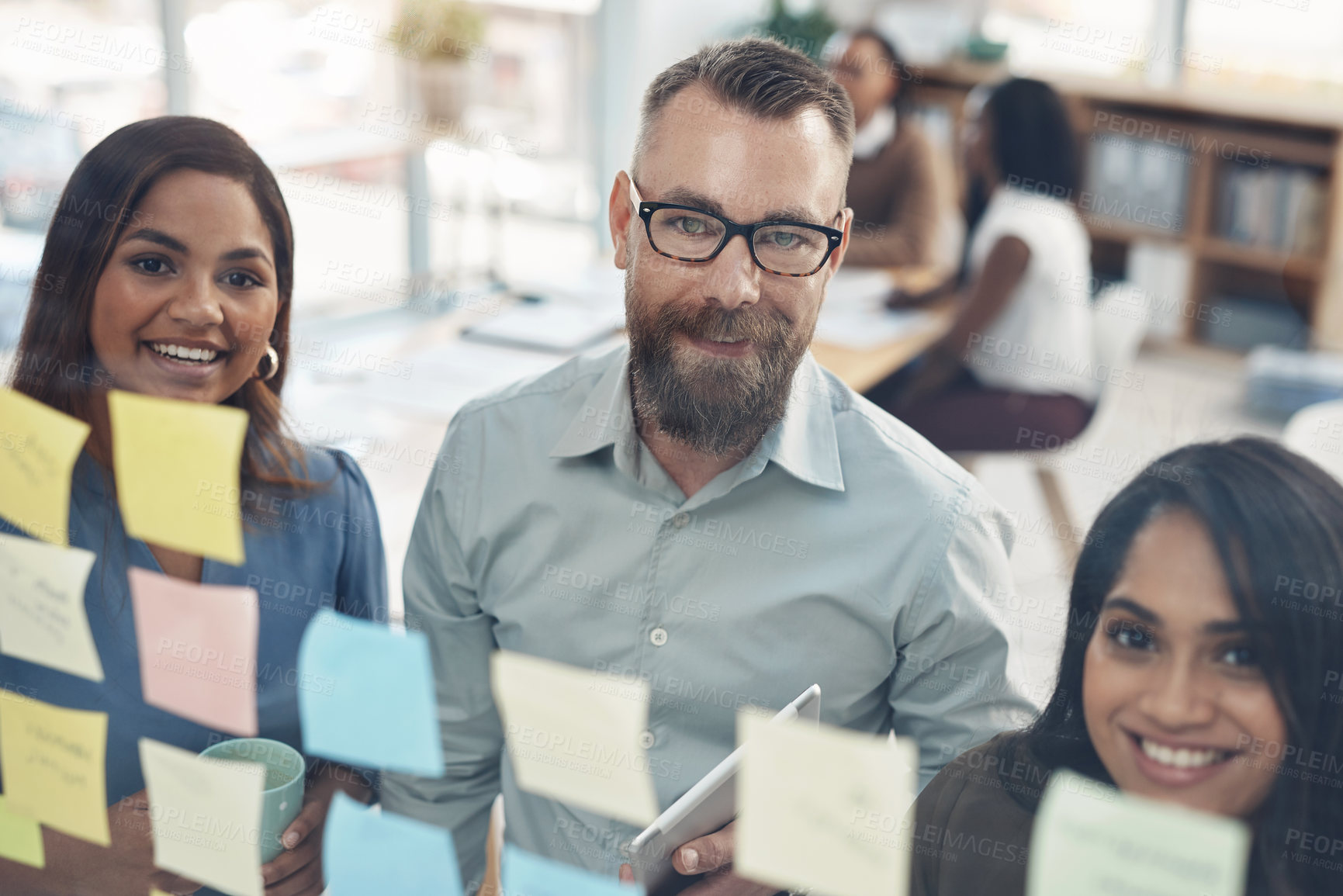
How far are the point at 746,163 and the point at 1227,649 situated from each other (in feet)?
1.44

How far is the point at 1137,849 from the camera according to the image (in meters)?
0.64

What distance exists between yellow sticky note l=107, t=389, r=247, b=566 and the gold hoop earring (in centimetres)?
4

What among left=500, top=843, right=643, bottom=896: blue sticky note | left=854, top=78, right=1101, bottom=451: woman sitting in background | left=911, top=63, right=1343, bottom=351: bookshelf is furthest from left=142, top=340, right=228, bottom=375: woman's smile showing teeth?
left=911, top=63, right=1343, bottom=351: bookshelf

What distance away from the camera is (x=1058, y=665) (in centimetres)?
74

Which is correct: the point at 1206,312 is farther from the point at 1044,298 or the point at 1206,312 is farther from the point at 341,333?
the point at 341,333

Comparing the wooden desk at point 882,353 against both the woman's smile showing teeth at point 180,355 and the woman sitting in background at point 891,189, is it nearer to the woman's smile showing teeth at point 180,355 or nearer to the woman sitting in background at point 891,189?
the woman sitting in background at point 891,189

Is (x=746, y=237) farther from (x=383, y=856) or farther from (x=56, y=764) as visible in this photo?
(x=56, y=764)

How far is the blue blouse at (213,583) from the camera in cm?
98

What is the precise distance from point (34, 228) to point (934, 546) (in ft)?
2.81

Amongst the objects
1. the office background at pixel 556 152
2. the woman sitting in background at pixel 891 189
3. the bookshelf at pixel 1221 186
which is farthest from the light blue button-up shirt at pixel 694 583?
the bookshelf at pixel 1221 186

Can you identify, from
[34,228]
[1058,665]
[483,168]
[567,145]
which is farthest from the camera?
[567,145]

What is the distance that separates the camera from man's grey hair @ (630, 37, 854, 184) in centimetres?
86

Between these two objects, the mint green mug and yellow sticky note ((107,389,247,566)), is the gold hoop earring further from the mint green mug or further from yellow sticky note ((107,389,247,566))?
the mint green mug

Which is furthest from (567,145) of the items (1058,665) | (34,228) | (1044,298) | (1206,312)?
(1058,665)
